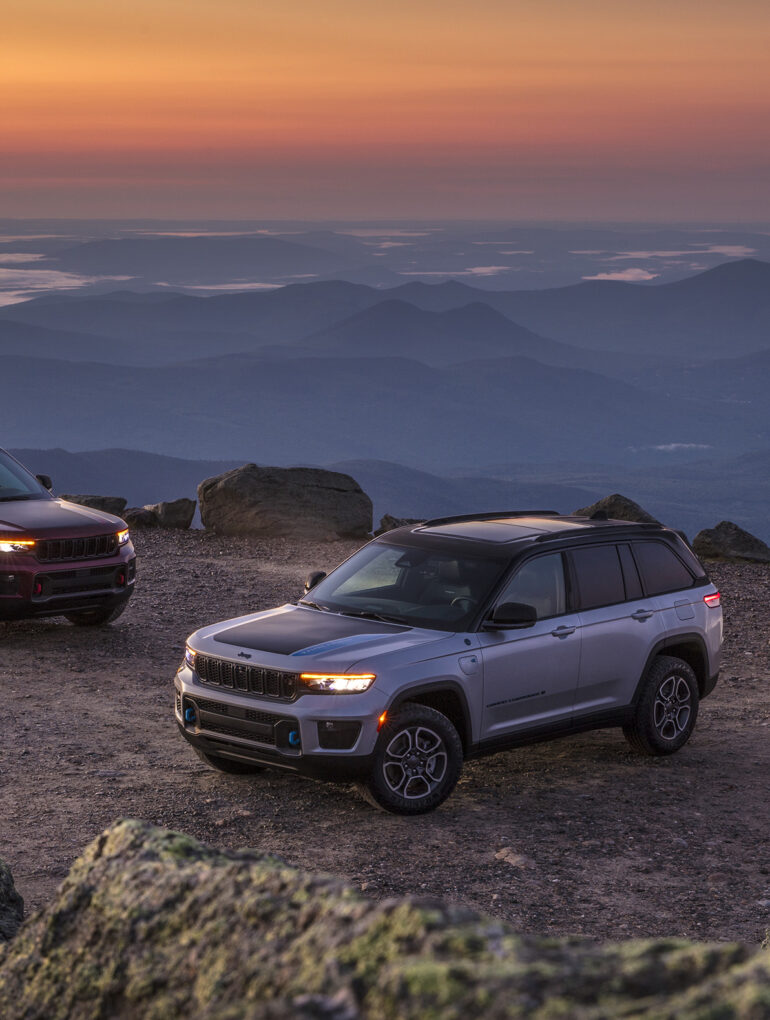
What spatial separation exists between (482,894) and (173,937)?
4.55 m

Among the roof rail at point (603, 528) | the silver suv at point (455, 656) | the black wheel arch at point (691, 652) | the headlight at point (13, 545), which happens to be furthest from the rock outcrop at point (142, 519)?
the black wheel arch at point (691, 652)

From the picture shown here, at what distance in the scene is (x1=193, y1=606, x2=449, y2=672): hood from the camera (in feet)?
27.1

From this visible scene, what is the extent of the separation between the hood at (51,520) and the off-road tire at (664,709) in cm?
663

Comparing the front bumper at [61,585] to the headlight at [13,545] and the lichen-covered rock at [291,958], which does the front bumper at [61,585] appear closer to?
the headlight at [13,545]

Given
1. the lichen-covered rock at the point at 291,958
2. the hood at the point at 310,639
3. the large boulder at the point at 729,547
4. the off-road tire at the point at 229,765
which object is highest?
the lichen-covered rock at the point at 291,958

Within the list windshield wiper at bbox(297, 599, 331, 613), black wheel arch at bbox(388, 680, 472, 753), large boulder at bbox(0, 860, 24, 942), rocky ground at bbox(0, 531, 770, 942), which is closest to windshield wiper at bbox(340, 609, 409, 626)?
windshield wiper at bbox(297, 599, 331, 613)

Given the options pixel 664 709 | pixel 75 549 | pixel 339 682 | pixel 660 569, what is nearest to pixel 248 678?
pixel 339 682

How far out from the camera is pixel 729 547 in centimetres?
2122

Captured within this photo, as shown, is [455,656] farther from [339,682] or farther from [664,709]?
[664,709]

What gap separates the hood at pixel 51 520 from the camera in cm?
1365

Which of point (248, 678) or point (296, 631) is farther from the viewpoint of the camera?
point (296, 631)

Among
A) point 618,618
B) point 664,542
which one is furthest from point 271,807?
point 664,542

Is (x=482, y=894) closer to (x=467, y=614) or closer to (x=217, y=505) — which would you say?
(x=467, y=614)

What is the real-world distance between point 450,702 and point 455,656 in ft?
1.12
